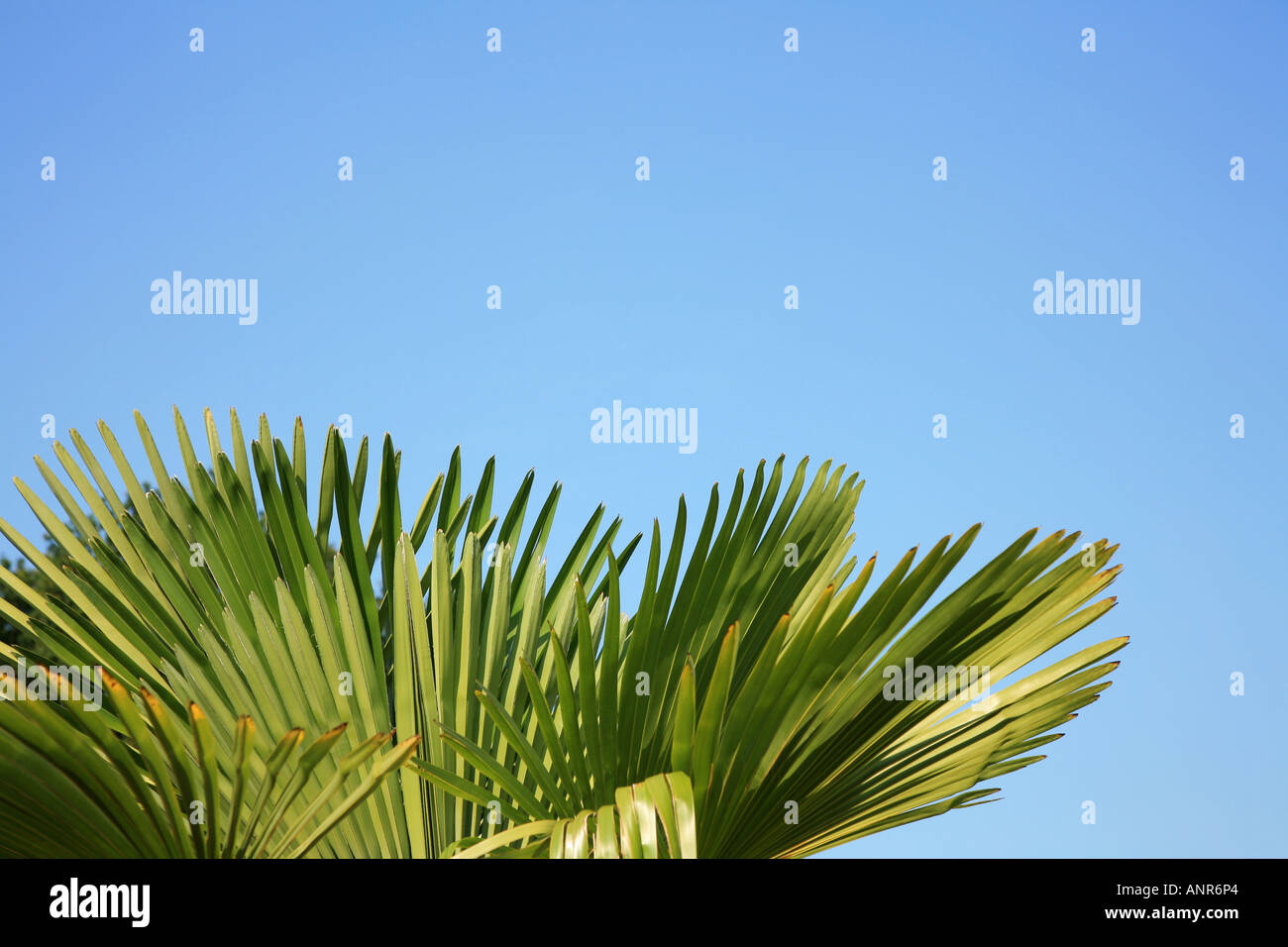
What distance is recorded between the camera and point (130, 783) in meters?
1.50

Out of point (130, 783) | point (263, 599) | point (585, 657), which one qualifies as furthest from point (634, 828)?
point (263, 599)

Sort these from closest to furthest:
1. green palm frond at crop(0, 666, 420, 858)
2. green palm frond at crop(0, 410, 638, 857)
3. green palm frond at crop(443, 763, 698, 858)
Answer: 1. green palm frond at crop(0, 666, 420, 858)
2. green palm frond at crop(443, 763, 698, 858)
3. green palm frond at crop(0, 410, 638, 857)

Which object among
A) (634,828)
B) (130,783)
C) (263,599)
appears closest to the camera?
(130,783)

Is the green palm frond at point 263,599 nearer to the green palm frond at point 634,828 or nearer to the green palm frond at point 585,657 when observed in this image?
the green palm frond at point 585,657

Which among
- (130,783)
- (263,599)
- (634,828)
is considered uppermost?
(263,599)

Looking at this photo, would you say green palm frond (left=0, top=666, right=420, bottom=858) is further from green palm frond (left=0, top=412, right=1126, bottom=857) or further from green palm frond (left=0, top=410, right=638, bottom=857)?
green palm frond (left=0, top=410, right=638, bottom=857)

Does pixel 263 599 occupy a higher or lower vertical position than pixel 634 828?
higher

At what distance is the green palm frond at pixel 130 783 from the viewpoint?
1.38 meters

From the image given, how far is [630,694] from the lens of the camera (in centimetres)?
187

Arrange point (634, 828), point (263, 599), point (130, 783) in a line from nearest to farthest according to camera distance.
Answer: point (130, 783) < point (634, 828) < point (263, 599)

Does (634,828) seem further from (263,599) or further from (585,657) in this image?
(263,599)

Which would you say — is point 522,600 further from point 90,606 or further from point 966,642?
point 966,642

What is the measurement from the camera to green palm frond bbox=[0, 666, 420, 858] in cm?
138

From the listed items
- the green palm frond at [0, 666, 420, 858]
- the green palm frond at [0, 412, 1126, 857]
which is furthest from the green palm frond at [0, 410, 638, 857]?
the green palm frond at [0, 666, 420, 858]
